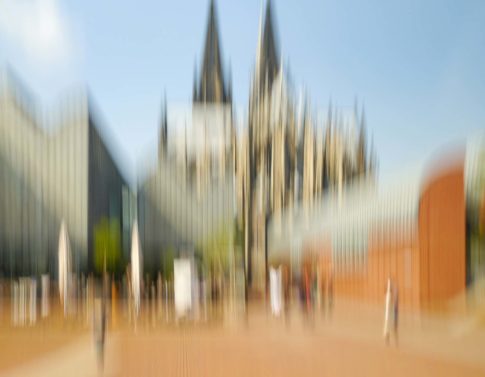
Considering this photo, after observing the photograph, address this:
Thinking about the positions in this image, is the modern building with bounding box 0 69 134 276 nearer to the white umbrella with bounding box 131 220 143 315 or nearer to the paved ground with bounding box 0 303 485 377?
the white umbrella with bounding box 131 220 143 315

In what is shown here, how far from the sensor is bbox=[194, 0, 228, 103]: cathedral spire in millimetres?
2436

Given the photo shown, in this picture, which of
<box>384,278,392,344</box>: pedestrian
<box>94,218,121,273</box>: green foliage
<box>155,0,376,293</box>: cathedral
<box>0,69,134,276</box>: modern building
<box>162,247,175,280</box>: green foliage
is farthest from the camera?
<box>384,278,392,344</box>: pedestrian

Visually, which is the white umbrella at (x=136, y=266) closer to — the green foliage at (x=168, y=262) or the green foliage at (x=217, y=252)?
the green foliage at (x=168, y=262)

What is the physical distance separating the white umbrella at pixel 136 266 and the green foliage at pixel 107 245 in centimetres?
6

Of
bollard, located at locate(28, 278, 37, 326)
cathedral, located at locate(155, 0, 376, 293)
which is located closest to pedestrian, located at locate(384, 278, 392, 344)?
cathedral, located at locate(155, 0, 376, 293)

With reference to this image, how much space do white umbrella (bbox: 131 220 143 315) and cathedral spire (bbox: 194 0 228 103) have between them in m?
0.63

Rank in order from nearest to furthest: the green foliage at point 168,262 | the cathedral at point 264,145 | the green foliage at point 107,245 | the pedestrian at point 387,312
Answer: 1. the green foliage at point 107,245
2. the green foliage at point 168,262
3. the cathedral at point 264,145
4. the pedestrian at point 387,312

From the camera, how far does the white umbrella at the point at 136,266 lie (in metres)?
2.22

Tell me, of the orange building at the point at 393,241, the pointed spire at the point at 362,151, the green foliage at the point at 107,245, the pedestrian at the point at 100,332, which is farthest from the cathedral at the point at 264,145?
the pedestrian at the point at 100,332

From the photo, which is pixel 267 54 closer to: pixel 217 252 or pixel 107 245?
pixel 217 252

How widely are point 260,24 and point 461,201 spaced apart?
3.95 feet

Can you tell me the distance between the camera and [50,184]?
80.9 inches

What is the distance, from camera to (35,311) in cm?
213

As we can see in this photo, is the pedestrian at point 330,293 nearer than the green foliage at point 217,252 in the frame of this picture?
No
